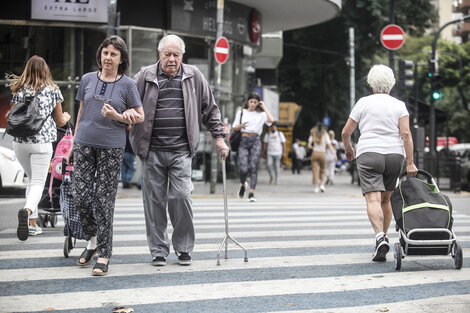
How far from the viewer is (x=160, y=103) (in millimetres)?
5977

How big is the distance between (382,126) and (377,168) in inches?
15.4

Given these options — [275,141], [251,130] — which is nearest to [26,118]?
[251,130]

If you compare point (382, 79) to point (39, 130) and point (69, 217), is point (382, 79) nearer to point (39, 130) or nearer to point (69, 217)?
point (69, 217)

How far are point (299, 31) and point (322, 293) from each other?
3283cm

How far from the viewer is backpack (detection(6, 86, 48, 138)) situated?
7.14 metres

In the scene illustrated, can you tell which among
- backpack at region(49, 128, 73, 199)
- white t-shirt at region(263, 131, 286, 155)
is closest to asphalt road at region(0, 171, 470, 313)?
backpack at region(49, 128, 73, 199)

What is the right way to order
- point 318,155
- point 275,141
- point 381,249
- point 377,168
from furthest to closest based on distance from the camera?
point 275,141 → point 318,155 → point 377,168 → point 381,249

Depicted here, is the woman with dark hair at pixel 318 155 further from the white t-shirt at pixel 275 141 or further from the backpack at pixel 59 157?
the backpack at pixel 59 157

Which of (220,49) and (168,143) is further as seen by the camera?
(220,49)

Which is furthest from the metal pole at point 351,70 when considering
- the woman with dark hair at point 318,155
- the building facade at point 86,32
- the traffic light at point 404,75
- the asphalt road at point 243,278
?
the asphalt road at point 243,278

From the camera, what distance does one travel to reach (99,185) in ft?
18.2

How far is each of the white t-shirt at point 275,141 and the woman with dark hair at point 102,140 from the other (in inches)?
539

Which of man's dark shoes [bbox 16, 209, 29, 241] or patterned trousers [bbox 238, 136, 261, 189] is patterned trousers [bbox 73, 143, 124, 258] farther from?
patterned trousers [bbox 238, 136, 261, 189]

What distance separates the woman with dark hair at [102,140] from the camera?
5547 millimetres
